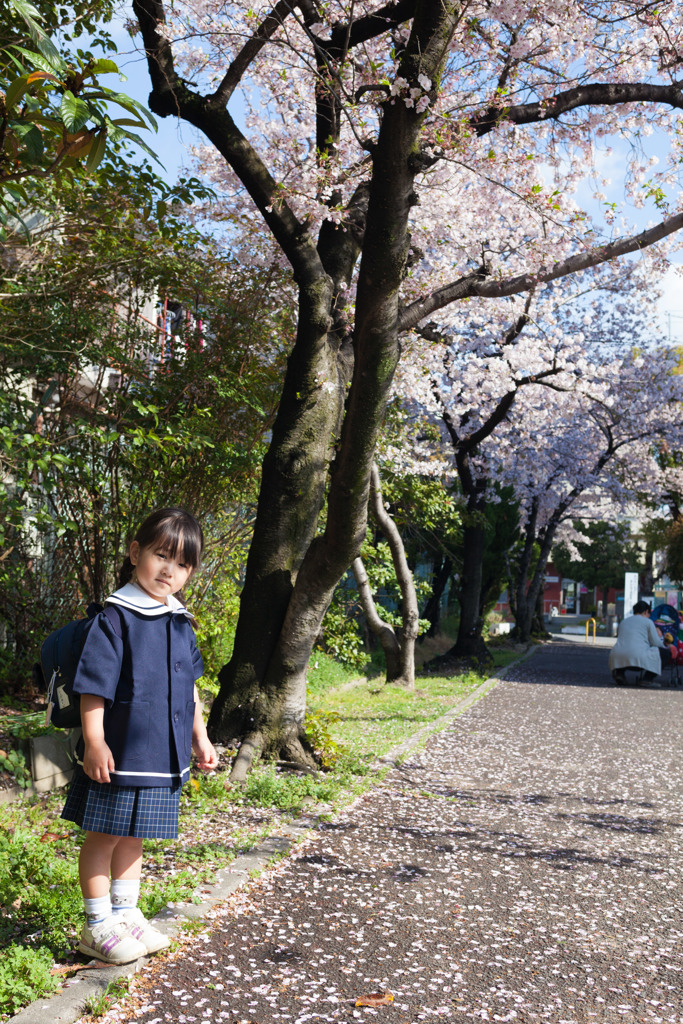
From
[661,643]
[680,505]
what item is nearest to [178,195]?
[661,643]

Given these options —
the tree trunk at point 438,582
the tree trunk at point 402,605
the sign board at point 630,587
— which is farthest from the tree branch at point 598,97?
Result: the sign board at point 630,587

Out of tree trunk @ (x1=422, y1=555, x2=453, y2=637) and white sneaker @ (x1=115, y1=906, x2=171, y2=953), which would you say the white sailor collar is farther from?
tree trunk @ (x1=422, y1=555, x2=453, y2=637)

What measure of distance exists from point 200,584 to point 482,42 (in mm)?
5322

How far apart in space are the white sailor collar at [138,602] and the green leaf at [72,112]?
1530 millimetres

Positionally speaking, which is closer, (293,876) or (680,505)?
(293,876)

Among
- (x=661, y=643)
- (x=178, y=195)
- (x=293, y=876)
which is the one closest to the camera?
(x=293, y=876)

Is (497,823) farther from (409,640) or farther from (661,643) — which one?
(661,643)

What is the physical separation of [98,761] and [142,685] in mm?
294

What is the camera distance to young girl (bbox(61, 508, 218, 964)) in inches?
118

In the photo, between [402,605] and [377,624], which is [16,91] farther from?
[402,605]

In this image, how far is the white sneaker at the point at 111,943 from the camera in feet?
10.1

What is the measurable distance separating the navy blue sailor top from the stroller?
14.7 meters

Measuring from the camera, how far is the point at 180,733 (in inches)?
126

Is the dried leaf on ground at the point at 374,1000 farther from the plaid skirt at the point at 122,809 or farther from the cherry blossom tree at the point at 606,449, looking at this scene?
the cherry blossom tree at the point at 606,449
